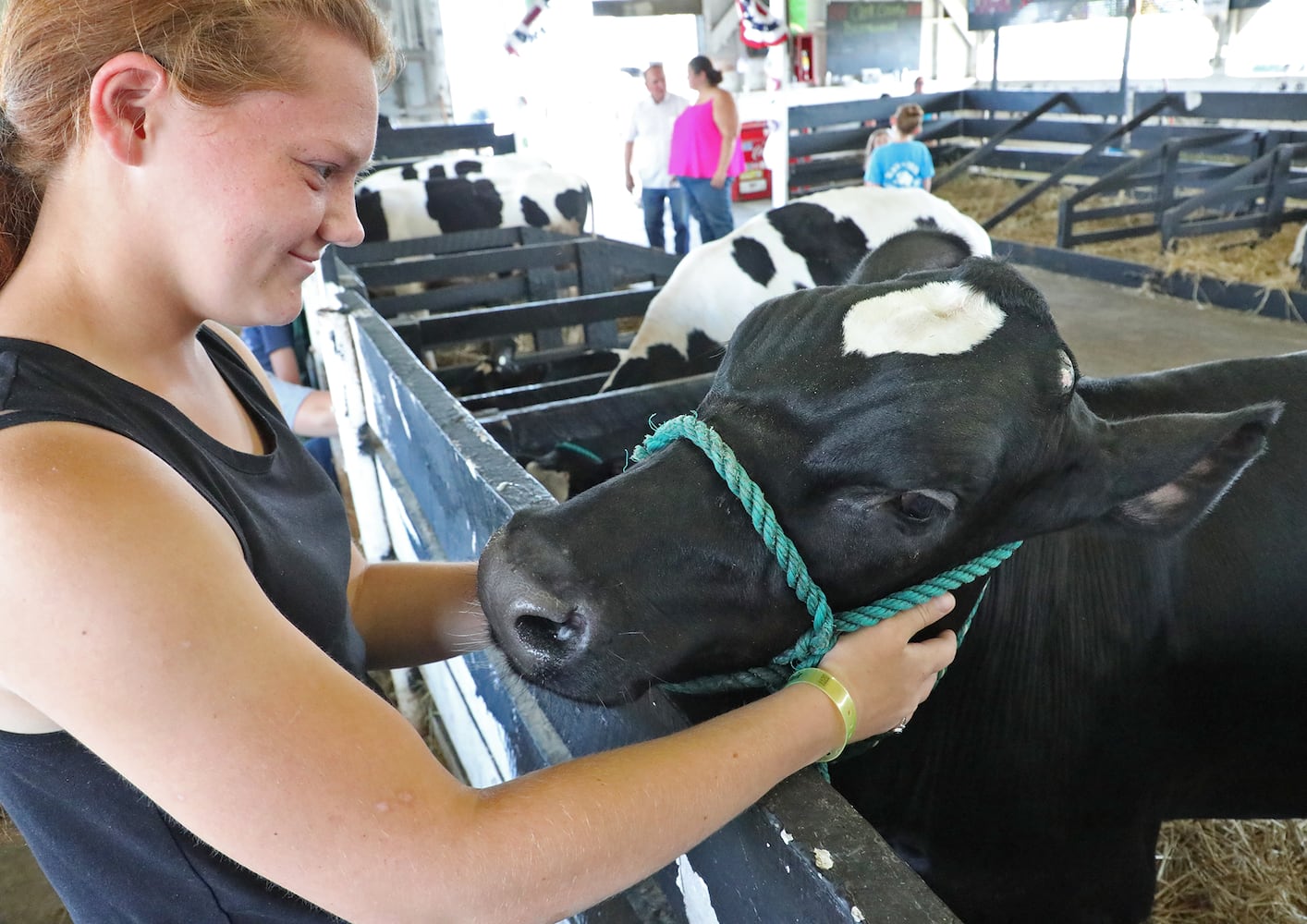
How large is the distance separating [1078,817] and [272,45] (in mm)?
1818

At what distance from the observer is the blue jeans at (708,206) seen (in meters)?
8.24

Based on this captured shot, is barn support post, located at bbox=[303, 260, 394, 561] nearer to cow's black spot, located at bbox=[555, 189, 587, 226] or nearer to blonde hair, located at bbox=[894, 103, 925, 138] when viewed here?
cow's black spot, located at bbox=[555, 189, 587, 226]

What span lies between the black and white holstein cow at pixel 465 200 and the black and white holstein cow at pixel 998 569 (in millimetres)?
7480

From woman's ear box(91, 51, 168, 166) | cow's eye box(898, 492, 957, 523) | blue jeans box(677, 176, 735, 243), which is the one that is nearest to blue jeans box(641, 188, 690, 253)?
blue jeans box(677, 176, 735, 243)

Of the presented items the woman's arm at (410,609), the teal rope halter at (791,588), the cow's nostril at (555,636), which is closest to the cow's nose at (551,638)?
the cow's nostril at (555,636)

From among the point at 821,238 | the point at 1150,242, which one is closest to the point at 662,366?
the point at 821,238

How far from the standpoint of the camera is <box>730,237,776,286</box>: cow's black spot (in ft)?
16.0

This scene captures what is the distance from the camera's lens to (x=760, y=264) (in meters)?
4.95

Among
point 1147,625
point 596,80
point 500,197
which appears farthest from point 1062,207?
point 596,80

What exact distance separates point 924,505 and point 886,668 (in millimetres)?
283

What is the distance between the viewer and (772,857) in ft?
2.90

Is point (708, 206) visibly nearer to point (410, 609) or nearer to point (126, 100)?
point (410, 609)

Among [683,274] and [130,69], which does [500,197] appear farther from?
[130,69]

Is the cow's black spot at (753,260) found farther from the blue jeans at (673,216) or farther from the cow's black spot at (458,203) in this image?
the cow's black spot at (458,203)
